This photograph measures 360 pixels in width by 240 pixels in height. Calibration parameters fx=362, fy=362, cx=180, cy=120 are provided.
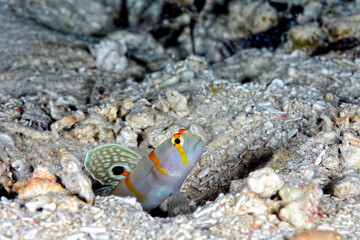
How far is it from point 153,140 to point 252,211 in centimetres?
150

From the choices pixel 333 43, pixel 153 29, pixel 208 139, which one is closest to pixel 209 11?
pixel 153 29

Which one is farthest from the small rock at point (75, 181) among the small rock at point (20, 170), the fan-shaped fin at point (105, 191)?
the fan-shaped fin at point (105, 191)

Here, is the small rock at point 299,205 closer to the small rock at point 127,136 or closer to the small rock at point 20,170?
the small rock at point 20,170

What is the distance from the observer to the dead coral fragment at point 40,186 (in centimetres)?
186

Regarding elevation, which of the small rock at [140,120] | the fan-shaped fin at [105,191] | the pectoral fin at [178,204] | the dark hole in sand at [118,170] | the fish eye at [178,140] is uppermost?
the fish eye at [178,140]

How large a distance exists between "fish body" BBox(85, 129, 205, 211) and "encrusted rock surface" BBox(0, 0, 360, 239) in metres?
0.25

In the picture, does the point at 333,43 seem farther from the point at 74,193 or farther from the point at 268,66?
the point at 74,193

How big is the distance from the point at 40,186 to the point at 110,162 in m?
0.84

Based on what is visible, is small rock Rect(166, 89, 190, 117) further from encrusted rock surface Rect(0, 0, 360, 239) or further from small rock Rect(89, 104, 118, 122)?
small rock Rect(89, 104, 118, 122)

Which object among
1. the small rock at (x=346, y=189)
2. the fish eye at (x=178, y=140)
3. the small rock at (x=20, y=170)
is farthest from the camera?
the fish eye at (x=178, y=140)

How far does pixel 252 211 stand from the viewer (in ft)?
5.93

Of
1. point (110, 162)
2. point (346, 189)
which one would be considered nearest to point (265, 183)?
point (346, 189)

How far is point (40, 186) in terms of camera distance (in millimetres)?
1881

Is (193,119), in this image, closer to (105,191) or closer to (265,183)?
(105,191)
